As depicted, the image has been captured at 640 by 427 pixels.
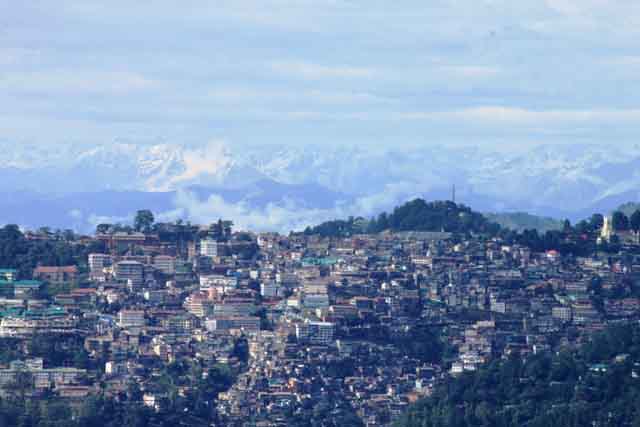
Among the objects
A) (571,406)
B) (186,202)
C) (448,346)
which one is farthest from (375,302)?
(186,202)

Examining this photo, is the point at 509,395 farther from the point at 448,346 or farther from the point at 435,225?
the point at 435,225

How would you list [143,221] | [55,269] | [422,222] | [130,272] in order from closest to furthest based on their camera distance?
[55,269], [130,272], [143,221], [422,222]

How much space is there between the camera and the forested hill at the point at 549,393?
60562 mm

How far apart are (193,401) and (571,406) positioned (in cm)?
953

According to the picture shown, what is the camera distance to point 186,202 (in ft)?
553

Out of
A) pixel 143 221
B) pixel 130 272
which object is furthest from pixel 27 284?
pixel 143 221

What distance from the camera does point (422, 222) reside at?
95.7 meters

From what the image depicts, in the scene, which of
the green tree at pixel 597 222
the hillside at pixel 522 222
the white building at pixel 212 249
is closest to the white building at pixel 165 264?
the white building at pixel 212 249

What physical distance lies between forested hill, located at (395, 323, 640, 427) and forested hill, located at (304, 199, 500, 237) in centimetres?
2619

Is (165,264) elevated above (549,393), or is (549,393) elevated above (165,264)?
(165,264)

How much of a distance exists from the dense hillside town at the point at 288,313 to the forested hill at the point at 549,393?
914 millimetres

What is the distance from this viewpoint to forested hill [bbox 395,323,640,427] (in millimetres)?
60562

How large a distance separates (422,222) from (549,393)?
106 feet

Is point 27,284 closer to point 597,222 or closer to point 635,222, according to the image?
point 635,222
